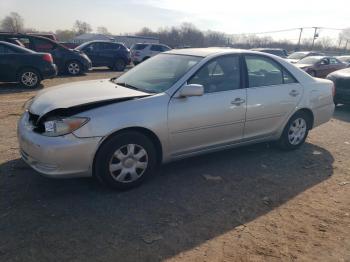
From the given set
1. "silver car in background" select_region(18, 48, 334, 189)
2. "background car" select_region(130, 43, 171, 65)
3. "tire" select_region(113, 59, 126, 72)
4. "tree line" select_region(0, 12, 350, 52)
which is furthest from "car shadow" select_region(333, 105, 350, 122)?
"tree line" select_region(0, 12, 350, 52)

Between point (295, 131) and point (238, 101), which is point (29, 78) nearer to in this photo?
point (238, 101)

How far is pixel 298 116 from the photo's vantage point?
5.60 meters

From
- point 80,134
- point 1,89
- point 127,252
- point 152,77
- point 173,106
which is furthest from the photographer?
point 1,89

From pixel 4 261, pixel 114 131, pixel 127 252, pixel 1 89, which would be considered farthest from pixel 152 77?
Result: pixel 1 89

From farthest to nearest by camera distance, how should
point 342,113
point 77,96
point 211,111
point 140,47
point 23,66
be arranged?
point 140,47
point 23,66
point 342,113
point 211,111
point 77,96

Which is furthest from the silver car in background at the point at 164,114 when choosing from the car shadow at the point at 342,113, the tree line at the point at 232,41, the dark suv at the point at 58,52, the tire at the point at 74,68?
the tree line at the point at 232,41

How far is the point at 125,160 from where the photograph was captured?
3912mm

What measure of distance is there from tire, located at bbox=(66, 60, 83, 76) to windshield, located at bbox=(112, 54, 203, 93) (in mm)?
10728

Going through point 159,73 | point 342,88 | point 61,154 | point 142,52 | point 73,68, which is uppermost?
point 159,73

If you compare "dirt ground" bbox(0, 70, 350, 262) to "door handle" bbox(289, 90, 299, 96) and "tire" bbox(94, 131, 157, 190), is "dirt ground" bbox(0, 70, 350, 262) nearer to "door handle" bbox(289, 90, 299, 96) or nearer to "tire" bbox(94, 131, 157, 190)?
"tire" bbox(94, 131, 157, 190)

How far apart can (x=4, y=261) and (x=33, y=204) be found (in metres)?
0.92

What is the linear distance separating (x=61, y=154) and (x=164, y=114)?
4.06 feet

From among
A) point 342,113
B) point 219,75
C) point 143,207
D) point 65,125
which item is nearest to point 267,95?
point 219,75

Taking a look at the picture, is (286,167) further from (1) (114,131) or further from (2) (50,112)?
(2) (50,112)
